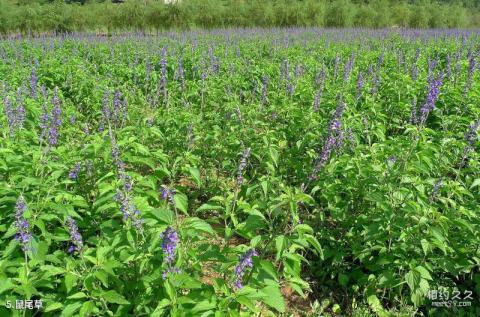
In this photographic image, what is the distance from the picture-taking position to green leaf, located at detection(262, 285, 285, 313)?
2.15 metres

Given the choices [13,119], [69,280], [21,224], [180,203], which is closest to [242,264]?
[180,203]

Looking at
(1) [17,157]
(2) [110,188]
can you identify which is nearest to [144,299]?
(2) [110,188]

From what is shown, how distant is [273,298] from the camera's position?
219cm

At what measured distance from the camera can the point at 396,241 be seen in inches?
125

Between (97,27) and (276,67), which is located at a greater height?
(97,27)

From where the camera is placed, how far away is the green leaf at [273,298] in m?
2.15

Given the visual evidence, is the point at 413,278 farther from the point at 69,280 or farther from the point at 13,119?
the point at 13,119

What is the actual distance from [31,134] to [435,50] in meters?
12.0

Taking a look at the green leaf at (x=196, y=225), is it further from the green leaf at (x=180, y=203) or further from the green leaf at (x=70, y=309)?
the green leaf at (x=70, y=309)

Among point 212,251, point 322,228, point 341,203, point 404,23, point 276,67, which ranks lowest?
point 322,228

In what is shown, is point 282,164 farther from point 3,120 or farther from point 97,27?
point 97,27
